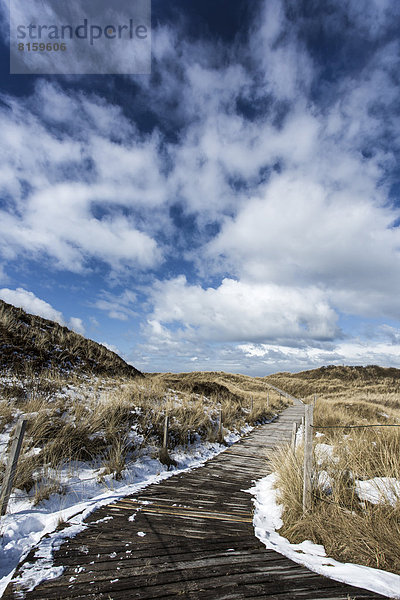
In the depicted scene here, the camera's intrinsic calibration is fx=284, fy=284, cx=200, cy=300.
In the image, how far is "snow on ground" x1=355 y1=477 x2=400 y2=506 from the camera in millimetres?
4117

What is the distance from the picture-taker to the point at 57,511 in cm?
526

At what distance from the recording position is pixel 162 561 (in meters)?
3.55

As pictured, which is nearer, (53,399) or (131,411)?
(53,399)

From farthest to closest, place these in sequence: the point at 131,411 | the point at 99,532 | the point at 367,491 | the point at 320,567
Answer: the point at 131,411, the point at 367,491, the point at 99,532, the point at 320,567

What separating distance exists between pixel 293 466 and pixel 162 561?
3063mm

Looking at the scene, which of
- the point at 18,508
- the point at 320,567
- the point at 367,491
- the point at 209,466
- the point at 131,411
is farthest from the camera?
the point at 131,411

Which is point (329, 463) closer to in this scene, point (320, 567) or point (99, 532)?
point (320, 567)

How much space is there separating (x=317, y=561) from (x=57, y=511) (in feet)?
14.8

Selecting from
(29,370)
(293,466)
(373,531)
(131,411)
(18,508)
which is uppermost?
(29,370)

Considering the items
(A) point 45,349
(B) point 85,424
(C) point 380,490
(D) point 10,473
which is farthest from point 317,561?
(A) point 45,349

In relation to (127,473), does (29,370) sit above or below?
above

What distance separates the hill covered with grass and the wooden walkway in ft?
29.3

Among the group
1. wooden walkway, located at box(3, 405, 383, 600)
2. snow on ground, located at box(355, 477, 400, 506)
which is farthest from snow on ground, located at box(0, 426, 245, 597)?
snow on ground, located at box(355, 477, 400, 506)

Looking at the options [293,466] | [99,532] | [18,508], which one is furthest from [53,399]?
[293,466]
